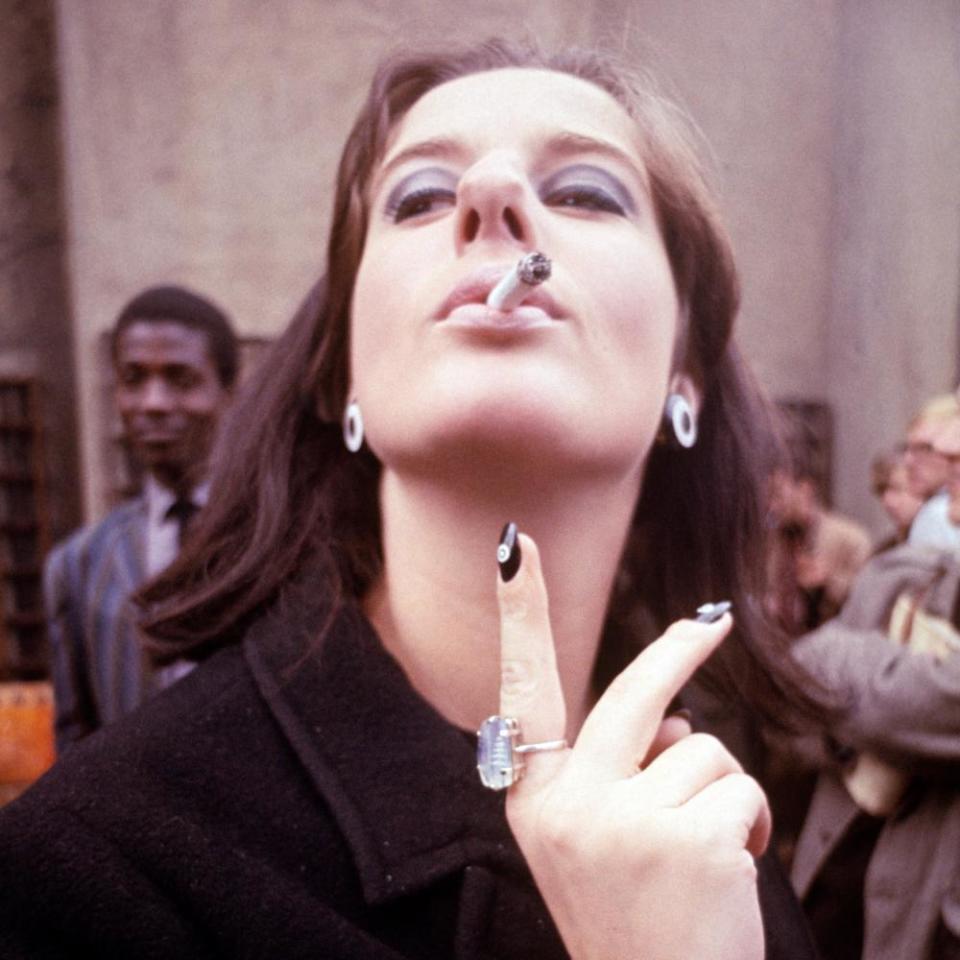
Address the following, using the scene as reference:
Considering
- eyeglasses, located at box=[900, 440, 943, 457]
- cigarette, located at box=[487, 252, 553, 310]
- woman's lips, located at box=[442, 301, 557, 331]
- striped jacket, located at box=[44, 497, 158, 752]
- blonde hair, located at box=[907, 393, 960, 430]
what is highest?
cigarette, located at box=[487, 252, 553, 310]

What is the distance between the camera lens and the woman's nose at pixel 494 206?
2.14ft

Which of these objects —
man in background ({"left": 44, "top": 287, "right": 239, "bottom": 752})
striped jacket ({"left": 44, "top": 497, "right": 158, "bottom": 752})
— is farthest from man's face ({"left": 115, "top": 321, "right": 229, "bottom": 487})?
striped jacket ({"left": 44, "top": 497, "right": 158, "bottom": 752})

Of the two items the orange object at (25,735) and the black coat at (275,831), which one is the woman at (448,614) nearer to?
the black coat at (275,831)

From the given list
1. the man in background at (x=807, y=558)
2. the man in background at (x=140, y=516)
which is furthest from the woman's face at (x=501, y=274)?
the man in background at (x=807, y=558)

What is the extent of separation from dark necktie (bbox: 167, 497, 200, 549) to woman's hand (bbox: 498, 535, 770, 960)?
1.13 m

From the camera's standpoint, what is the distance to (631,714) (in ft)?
1.55

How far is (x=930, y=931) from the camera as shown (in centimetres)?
85

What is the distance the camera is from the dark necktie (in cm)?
150

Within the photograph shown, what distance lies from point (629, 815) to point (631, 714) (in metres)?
0.06

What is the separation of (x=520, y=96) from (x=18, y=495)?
9.26ft

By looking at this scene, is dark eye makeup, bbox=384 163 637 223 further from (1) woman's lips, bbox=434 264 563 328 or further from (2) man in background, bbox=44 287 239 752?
(2) man in background, bbox=44 287 239 752

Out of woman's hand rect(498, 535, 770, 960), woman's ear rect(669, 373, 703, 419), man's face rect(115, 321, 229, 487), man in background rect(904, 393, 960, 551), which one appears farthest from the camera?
man's face rect(115, 321, 229, 487)

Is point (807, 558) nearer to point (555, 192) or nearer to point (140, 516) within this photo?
point (140, 516)

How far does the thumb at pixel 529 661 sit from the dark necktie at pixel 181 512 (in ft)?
3.69
